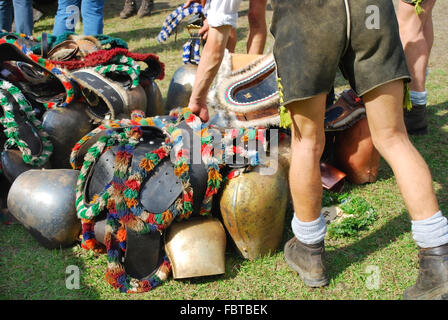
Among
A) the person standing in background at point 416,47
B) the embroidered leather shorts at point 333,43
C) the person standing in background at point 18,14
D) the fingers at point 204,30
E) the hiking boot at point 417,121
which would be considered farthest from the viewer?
the person standing in background at point 18,14

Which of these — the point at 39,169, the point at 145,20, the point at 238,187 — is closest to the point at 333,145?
the point at 238,187

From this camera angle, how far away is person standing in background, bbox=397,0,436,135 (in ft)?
11.7

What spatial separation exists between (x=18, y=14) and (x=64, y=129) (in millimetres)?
3159

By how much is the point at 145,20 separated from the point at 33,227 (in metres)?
6.47

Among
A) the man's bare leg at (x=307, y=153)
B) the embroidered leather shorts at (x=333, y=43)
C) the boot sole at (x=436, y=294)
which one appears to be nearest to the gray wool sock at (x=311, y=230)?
the man's bare leg at (x=307, y=153)

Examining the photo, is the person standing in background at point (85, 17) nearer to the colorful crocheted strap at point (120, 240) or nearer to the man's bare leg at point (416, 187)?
the colorful crocheted strap at point (120, 240)

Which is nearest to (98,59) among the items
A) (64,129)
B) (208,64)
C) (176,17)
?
(64,129)

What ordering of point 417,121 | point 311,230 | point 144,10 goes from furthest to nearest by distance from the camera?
1. point 144,10
2. point 417,121
3. point 311,230

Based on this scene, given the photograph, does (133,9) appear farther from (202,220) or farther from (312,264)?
(312,264)

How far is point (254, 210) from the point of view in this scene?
8.12 ft

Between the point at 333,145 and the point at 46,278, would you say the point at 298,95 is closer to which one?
the point at 333,145

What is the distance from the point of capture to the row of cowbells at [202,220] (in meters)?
2.40

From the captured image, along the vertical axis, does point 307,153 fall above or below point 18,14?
above

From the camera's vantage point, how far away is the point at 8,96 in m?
2.88
